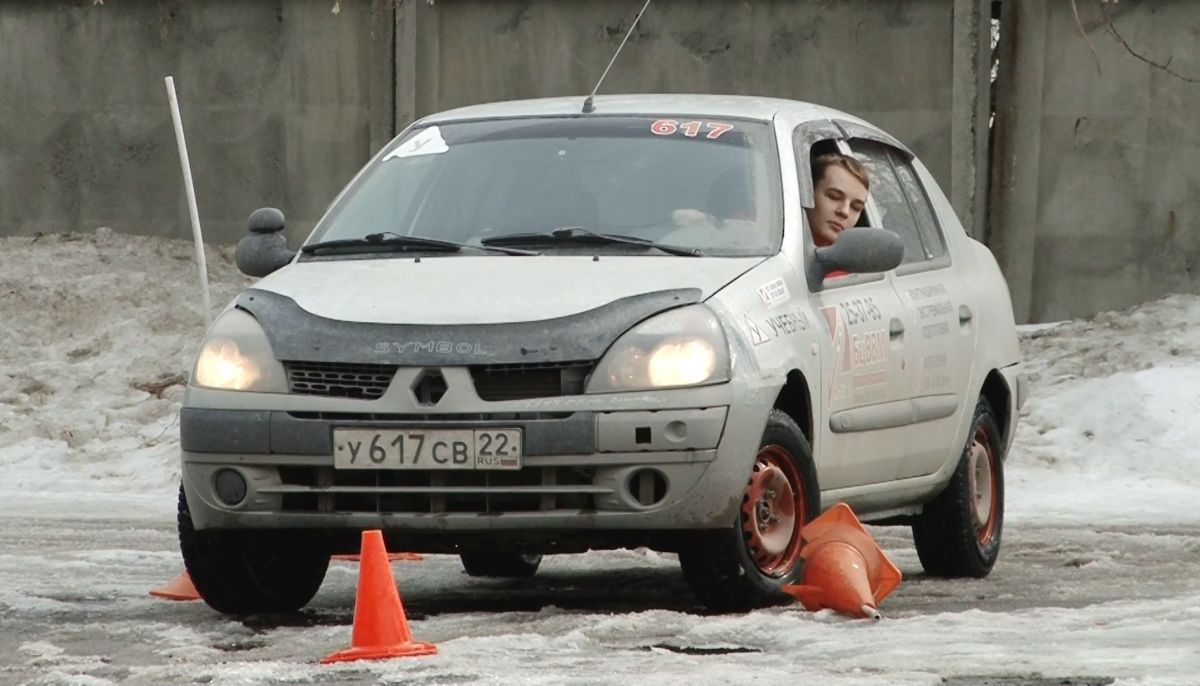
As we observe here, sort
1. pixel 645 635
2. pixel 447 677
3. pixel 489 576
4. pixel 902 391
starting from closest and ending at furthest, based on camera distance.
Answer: pixel 447 677 < pixel 645 635 < pixel 902 391 < pixel 489 576

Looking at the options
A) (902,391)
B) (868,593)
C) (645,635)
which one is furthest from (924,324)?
(645,635)

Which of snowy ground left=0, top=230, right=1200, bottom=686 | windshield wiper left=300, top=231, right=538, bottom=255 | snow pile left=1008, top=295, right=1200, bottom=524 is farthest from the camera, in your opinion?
snow pile left=1008, top=295, right=1200, bottom=524

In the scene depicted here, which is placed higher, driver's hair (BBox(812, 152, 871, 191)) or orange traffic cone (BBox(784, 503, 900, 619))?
driver's hair (BBox(812, 152, 871, 191))

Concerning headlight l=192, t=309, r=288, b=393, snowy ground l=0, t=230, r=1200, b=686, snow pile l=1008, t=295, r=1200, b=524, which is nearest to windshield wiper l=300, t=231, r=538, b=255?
headlight l=192, t=309, r=288, b=393

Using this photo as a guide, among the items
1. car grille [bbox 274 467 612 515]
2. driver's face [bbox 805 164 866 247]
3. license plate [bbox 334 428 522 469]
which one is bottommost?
car grille [bbox 274 467 612 515]

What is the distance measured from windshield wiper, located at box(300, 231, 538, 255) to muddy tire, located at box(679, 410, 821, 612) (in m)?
1.00

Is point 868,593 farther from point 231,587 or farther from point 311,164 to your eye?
point 311,164

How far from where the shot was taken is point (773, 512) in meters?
7.63

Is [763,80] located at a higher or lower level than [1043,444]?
higher

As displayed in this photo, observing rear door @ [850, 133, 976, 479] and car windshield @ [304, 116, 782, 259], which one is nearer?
car windshield @ [304, 116, 782, 259]

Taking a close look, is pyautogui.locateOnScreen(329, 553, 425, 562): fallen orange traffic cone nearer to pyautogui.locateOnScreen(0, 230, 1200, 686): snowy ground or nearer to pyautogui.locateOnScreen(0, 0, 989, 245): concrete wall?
pyautogui.locateOnScreen(0, 230, 1200, 686): snowy ground

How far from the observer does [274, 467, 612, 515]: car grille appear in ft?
23.5

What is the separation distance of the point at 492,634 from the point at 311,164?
9.40 meters

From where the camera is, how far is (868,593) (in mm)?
7469
